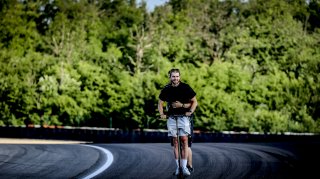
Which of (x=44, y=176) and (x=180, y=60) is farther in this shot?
(x=180, y=60)

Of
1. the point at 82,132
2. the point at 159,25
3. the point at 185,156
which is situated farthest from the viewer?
the point at 159,25

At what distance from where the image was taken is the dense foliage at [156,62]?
50.9 m

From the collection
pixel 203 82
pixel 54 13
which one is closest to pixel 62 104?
pixel 203 82

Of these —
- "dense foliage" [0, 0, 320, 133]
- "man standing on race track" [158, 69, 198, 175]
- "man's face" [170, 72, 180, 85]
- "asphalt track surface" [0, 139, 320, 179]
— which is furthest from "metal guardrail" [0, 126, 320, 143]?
"man's face" [170, 72, 180, 85]

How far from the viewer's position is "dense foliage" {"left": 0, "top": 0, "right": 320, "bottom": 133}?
50.9m

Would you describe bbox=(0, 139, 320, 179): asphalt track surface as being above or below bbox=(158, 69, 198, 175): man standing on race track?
below

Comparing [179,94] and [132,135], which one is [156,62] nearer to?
[132,135]

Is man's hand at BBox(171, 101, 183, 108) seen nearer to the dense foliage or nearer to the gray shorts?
the gray shorts

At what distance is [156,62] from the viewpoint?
63.0m

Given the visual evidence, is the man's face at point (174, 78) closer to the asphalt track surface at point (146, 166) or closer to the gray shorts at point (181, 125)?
the gray shorts at point (181, 125)

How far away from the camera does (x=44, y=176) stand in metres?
8.18

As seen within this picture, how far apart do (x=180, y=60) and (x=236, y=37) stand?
342 inches

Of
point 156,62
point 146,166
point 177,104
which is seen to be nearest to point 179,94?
point 177,104

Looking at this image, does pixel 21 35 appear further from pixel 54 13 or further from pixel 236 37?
pixel 236 37
